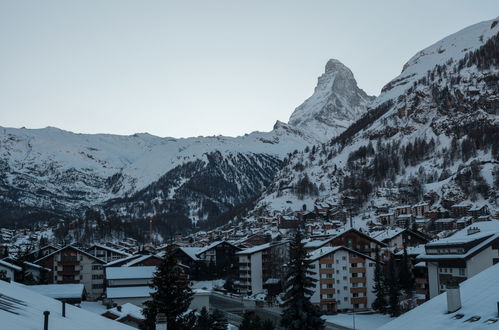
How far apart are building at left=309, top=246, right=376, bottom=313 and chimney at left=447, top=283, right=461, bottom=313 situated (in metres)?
49.4

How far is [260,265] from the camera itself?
8750 cm

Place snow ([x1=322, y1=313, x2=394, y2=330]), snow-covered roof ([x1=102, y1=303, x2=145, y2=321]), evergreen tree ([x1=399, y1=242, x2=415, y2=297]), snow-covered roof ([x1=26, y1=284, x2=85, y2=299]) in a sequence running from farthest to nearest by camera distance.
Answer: evergreen tree ([x1=399, y1=242, x2=415, y2=297]) → snow ([x1=322, y1=313, x2=394, y2=330]) → snow-covered roof ([x1=26, y1=284, x2=85, y2=299]) → snow-covered roof ([x1=102, y1=303, x2=145, y2=321])

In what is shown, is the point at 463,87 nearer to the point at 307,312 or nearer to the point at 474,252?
the point at 474,252

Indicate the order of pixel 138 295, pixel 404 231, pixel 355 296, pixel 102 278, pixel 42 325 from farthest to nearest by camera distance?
pixel 404 231 < pixel 102 278 < pixel 355 296 < pixel 138 295 < pixel 42 325

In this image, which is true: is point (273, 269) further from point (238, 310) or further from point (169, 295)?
point (169, 295)

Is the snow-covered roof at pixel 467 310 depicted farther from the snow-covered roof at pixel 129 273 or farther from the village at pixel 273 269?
the snow-covered roof at pixel 129 273

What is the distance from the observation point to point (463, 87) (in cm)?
18888

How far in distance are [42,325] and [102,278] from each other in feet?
231

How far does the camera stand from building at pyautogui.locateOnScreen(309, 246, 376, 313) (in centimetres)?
6769

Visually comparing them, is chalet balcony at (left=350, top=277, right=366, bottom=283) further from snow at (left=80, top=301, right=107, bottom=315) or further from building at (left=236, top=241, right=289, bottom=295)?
snow at (left=80, top=301, right=107, bottom=315)

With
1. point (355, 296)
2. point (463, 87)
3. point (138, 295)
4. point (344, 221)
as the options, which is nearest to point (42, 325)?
point (138, 295)

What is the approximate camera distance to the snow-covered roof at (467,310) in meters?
16.4

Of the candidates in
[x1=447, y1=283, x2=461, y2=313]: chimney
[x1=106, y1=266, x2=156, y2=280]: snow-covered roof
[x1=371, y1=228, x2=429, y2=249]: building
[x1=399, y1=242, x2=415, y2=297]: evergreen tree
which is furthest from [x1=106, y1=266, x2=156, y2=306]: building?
[x1=447, y1=283, x2=461, y2=313]: chimney

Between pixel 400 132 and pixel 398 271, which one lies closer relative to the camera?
pixel 398 271
